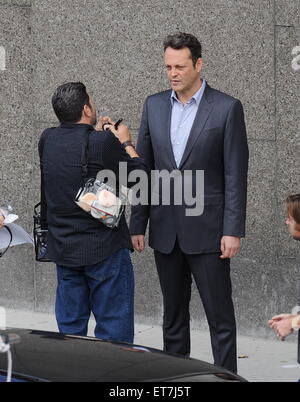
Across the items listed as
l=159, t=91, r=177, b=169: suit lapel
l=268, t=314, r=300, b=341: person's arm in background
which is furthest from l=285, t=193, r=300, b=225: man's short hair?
l=159, t=91, r=177, b=169: suit lapel

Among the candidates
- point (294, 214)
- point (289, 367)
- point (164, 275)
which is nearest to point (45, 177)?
point (164, 275)

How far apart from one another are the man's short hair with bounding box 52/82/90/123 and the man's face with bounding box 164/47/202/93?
521 millimetres

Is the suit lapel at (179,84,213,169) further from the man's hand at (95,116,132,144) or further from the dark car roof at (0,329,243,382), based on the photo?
the dark car roof at (0,329,243,382)

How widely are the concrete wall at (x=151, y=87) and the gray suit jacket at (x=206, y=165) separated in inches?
58.0

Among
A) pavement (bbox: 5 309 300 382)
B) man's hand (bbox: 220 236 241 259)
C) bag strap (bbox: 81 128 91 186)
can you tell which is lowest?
pavement (bbox: 5 309 300 382)

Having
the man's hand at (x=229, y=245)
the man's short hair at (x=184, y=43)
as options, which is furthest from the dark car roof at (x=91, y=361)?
the man's short hair at (x=184, y=43)

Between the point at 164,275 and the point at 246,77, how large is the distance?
1.93 m

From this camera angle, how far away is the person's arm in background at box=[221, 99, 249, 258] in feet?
18.0

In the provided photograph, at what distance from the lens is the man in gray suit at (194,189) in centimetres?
554

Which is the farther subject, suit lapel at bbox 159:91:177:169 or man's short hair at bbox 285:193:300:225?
suit lapel at bbox 159:91:177:169

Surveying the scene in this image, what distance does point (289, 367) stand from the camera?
6598 mm

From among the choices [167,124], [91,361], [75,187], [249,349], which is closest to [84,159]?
[75,187]

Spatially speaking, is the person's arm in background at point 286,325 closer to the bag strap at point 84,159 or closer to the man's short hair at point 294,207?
the man's short hair at point 294,207

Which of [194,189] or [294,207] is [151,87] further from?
[294,207]
